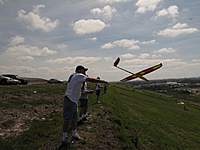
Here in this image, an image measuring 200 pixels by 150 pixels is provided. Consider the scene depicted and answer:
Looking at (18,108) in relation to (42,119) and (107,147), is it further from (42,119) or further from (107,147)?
(107,147)

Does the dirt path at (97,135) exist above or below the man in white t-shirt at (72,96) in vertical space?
below

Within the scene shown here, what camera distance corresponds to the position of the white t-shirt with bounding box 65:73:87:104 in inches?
396

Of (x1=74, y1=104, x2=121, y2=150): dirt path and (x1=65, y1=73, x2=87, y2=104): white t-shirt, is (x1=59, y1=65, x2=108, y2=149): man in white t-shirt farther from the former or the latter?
(x1=74, y1=104, x2=121, y2=150): dirt path

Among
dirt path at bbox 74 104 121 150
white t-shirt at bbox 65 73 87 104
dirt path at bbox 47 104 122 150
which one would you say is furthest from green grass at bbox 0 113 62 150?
white t-shirt at bbox 65 73 87 104

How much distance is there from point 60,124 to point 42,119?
1.64 m

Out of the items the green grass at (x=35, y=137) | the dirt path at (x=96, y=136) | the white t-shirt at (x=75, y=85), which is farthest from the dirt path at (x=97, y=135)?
the white t-shirt at (x=75, y=85)

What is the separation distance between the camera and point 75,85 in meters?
10.1

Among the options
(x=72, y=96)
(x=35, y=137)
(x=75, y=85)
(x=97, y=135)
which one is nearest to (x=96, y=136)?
(x=97, y=135)

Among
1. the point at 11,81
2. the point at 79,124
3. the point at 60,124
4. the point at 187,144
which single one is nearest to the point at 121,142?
the point at 79,124

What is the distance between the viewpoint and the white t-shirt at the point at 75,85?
10.1 m

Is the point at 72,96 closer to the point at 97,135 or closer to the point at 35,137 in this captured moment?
the point at 35,137

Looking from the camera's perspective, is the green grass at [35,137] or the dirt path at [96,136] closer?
the green grass at [35,137]

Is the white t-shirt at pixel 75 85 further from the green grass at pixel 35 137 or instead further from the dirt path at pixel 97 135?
the green grass at pixel 35 137

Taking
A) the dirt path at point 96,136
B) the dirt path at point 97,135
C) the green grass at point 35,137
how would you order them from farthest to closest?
the dirt path at point 97,135, the dirt path at point 96,136, the green grass at point 35,137
